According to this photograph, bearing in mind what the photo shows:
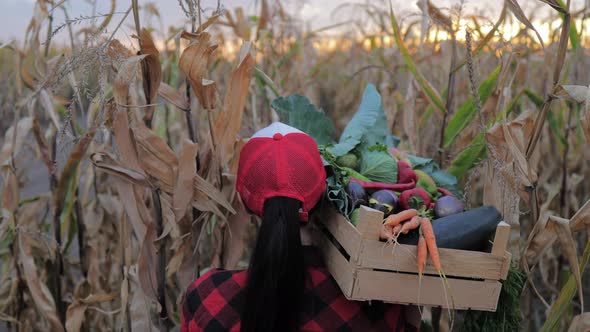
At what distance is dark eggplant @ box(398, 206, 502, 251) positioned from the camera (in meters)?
0.90

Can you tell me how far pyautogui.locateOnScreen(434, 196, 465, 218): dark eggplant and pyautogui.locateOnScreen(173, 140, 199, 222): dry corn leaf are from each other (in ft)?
1.68

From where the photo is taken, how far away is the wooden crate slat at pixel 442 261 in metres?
0.86

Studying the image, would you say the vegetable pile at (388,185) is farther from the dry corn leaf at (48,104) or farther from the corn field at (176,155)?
the dry corn leaf at (48,104)

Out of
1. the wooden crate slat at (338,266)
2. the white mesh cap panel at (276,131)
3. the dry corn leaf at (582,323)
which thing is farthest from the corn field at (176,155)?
the wooden crate slat at (338,266)

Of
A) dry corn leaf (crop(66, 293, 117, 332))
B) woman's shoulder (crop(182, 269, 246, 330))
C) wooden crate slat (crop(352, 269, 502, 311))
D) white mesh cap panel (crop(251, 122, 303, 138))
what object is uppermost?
white mesh cap panel (crop(251, 122, 303, 138))

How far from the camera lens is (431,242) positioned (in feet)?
2.80

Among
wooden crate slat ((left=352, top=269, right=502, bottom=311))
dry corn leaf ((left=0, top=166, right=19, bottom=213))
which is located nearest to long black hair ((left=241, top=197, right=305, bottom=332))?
Result: wooden crate slat ((left=352, top=269, right=502, bottom=311))

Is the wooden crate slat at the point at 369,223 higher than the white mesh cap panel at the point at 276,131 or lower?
lower

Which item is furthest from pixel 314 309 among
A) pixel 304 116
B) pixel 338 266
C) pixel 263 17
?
pixel 263 17

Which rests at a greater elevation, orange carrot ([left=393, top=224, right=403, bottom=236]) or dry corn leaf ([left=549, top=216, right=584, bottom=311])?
orange carrot ([left=393, top=224, right=403, bottom=236])

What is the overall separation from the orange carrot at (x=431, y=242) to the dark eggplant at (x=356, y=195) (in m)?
0.13

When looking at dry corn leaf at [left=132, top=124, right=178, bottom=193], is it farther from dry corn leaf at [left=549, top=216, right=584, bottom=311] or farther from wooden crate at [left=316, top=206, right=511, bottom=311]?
dry corn leaf at [left=549, top=216, right=584, bottom=311]

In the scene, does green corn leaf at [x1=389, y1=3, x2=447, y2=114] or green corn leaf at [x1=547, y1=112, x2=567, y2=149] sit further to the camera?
green corn leaf at [x1=547, y1=112, x2=567, y2=149]

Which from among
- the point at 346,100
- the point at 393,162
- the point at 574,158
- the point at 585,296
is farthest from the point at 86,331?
the point at 346,100
